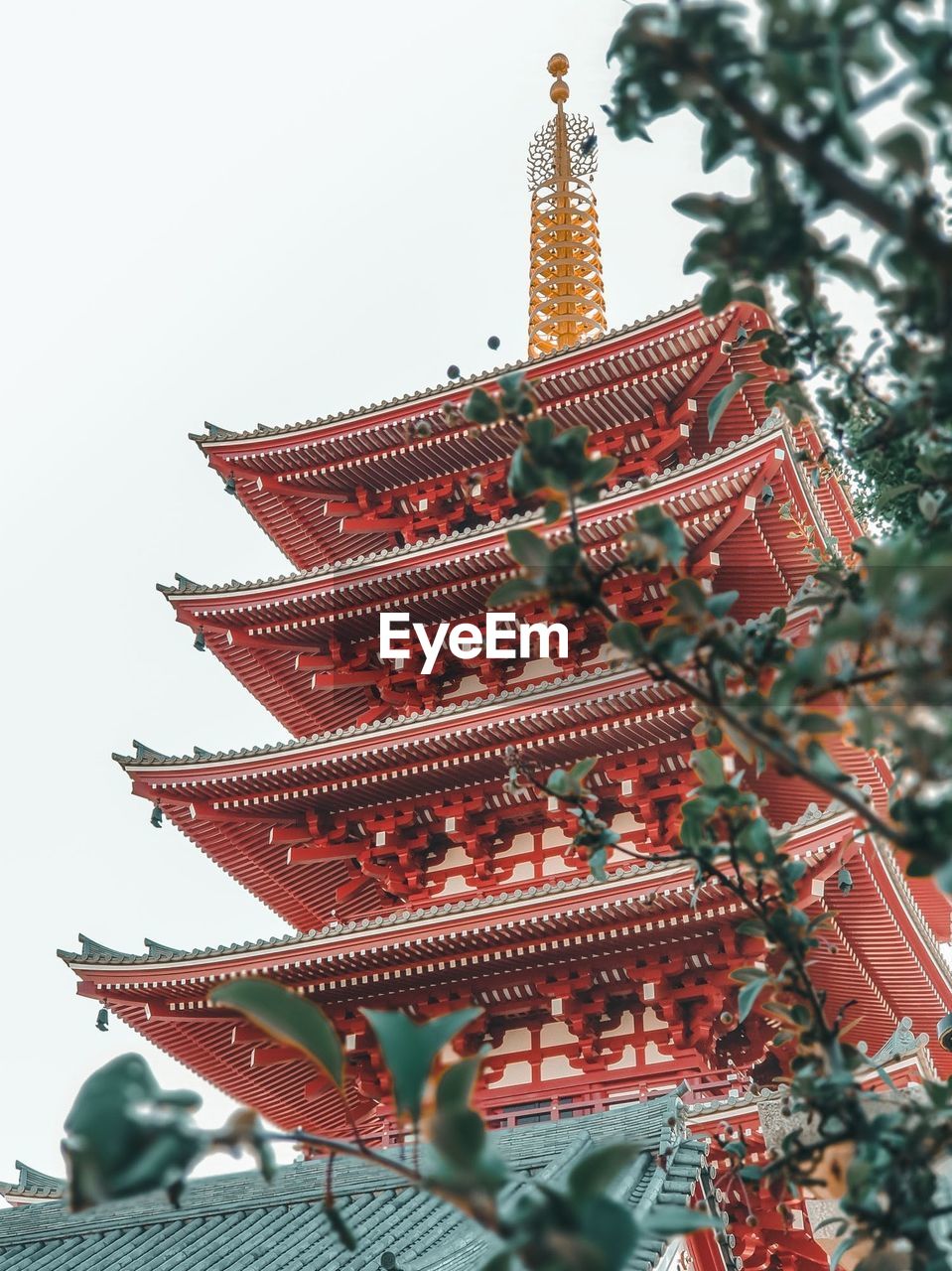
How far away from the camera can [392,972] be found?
437 inches

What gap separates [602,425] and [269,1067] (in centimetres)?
672

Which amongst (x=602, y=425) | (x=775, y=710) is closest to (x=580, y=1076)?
(x=602, y=425)

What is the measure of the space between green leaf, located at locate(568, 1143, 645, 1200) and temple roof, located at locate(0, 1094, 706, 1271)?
15.7 feet

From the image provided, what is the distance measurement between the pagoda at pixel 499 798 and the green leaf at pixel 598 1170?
7.37 metres

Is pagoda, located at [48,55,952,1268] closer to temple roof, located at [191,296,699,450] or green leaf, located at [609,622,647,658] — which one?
temple roof, located at [191,296,699,450]

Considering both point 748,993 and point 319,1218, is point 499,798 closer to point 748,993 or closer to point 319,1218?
point 319,1218

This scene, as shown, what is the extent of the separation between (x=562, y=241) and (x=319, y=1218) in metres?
12.5

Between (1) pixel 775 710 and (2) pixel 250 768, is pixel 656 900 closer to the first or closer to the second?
(2) pixel 250 768

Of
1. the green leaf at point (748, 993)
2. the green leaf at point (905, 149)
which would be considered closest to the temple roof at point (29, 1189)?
the green leaf at point (748, 993)

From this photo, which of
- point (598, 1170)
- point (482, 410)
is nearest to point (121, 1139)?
point (598, 1170)

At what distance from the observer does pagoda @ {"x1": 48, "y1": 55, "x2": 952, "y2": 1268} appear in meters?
10.3

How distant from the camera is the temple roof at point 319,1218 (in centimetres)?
679

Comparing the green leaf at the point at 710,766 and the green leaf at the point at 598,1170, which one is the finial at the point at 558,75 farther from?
the green leaf at the point at 598,1170

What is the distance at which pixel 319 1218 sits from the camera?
8031mm
